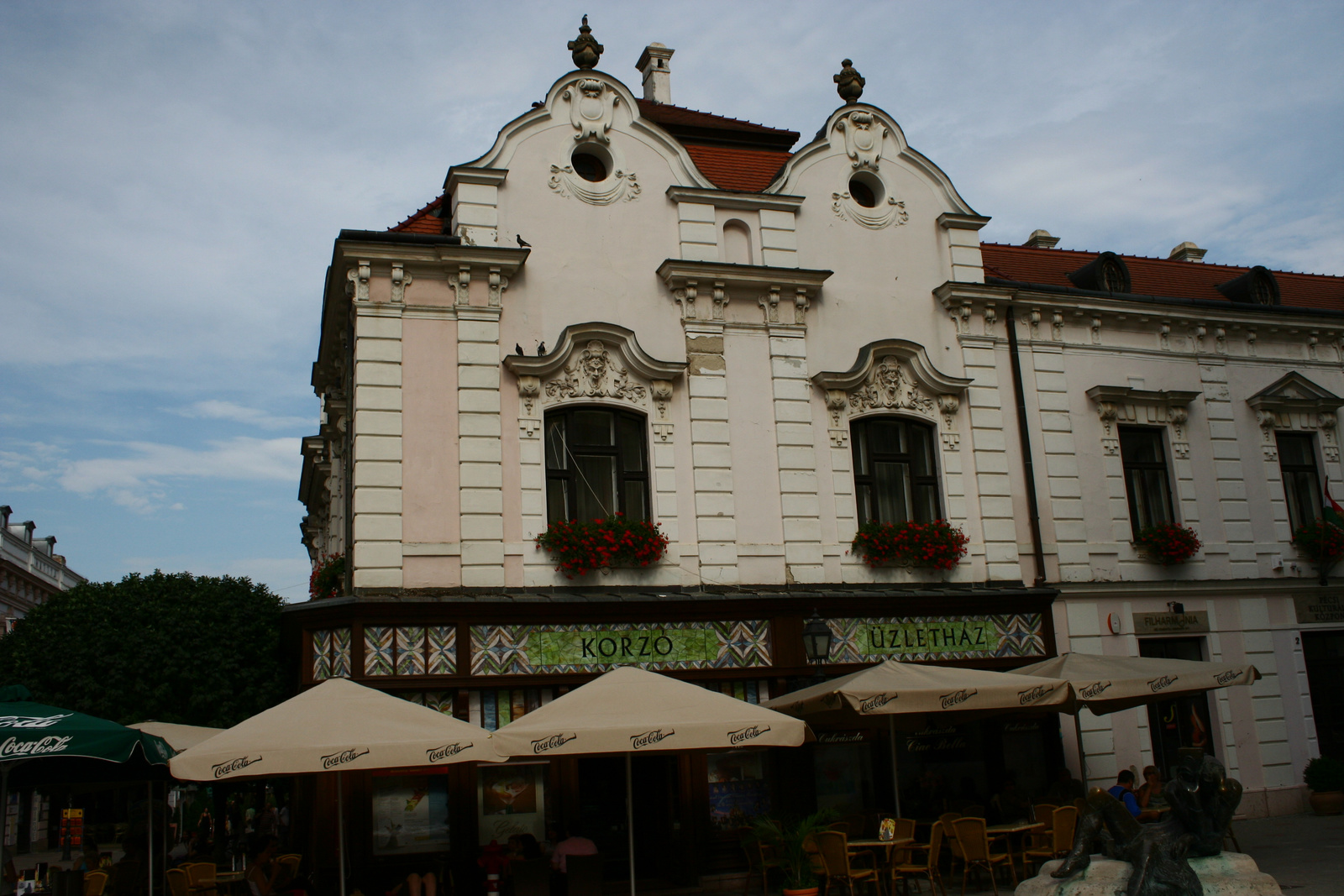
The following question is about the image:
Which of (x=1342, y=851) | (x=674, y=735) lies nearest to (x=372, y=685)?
(x=674, y=735)

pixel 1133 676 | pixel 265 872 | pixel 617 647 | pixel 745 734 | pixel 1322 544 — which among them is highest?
pixel 1322 544

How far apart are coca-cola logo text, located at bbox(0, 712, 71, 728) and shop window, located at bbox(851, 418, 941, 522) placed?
10934 mm

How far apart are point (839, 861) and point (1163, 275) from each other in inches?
614

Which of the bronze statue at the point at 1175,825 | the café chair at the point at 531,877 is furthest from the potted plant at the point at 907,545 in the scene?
the bronze statue at the point at 1175,825

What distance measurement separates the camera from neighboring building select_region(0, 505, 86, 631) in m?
62.3

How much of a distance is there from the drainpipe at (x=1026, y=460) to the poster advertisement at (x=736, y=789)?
5.41m

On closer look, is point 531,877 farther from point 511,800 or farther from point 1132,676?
point 1132,676

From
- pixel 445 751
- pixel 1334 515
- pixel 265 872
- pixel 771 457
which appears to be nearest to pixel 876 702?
pixel 445 751

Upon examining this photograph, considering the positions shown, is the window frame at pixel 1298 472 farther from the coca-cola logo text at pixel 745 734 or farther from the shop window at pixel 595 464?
the coca-cola logo text at pixel 745 734

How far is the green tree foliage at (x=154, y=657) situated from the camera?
55.7 feet

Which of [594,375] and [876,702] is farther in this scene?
[594,375]

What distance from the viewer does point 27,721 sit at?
34.4 ft

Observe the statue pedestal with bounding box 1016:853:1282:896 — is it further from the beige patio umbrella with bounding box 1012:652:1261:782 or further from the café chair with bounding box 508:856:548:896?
the café chair with bounding box 508:856:548:896

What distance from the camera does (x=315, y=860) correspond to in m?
13.6
